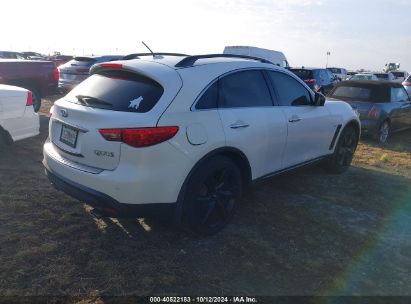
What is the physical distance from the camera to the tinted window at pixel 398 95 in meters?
9.84

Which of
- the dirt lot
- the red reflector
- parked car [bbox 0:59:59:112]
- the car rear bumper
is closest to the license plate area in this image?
the car rear bumper

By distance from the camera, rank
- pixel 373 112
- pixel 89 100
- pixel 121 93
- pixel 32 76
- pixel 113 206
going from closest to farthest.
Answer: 1. pixel 113 206
2. pixel 121 93
3. pixel 89 100
4. pixel 373 112
5. pixel 32 76

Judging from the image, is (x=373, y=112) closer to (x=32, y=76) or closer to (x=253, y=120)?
(x=253, y=120)

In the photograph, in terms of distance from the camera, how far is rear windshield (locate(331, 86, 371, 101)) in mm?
9543

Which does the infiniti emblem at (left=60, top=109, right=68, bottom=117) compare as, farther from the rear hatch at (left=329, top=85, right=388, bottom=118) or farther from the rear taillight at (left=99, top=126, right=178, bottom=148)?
the rear hatch at (left=329, top=85, right=388, bottom=118)

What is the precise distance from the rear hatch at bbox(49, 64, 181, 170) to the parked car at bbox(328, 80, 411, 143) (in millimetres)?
6746

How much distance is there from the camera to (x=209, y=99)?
12.9 feet

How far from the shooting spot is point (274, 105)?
4723 millimetres

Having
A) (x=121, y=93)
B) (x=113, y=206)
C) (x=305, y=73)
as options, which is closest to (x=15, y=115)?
(x=121, y=93)

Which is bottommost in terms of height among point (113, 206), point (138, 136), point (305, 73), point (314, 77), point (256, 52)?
point (113, 206)

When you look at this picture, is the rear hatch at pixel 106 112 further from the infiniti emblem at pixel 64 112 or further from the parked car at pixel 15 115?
the parked car at pixel 15 115

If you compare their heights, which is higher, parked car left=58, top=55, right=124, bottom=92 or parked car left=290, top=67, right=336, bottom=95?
parked car left=290, top=67, right=336, bottom=95

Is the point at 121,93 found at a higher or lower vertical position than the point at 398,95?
lower

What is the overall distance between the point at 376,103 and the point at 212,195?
6832 millimetres
